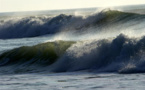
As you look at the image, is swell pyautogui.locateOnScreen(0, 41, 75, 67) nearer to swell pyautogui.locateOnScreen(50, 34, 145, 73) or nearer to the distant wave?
the distant wave

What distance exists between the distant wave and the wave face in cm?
1120

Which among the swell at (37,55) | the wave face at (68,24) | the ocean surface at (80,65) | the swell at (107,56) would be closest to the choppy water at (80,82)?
the ocean surface at (80,65)

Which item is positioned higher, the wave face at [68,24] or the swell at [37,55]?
the wave face at [68,24]

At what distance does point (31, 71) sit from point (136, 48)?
14.1 feet

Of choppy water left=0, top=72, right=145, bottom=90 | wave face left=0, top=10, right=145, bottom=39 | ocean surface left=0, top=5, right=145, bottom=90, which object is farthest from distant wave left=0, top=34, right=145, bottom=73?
wave face left=0, top=10, right=145, bottom=39

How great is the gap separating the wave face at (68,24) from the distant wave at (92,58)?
11.2 m

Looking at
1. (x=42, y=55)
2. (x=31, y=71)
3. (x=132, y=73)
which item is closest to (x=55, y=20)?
(x=42, y=55)

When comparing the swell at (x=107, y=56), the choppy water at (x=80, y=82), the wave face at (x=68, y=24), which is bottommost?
the choppy water at (x=80, y=82)

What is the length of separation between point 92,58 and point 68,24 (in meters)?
23.3

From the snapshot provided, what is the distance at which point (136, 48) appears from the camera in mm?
15070

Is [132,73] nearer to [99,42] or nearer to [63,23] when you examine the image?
[99,42]

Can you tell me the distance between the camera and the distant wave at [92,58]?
47.1ft

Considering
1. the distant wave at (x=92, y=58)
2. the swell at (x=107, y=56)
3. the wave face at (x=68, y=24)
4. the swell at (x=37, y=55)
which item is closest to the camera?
the swell at (x=107, y=56)

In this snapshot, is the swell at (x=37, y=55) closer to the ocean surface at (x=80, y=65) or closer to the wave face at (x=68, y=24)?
the ocean surface at (x=80, y=65)
